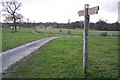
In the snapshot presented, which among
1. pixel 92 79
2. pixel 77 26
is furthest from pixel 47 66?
pixel 77 26

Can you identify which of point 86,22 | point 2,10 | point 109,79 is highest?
point 2,10

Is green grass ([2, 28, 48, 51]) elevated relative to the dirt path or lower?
elevated

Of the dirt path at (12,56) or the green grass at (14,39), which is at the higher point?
the green grass at (14,39)

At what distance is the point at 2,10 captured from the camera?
80.1 m

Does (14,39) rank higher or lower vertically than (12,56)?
higher

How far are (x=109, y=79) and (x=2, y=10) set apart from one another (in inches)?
2944

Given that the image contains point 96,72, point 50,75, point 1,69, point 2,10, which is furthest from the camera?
point 2,10

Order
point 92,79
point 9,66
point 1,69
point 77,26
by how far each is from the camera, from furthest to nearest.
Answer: point 77,26 < point 9,66 < point 1,69 < point 92,79

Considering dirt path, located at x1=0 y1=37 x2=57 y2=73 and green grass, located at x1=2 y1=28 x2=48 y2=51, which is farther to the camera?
green grass, located at x1=2 y1=28 x2=48 y2=51

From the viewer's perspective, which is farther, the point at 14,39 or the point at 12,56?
the point at 14,39

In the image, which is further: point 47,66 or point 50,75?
point 47,66

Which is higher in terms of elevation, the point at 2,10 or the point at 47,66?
the point at 2,10

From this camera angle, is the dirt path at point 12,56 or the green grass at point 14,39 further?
the green grass at point 14,39

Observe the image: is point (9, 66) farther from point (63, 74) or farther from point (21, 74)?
point (63, 74)
